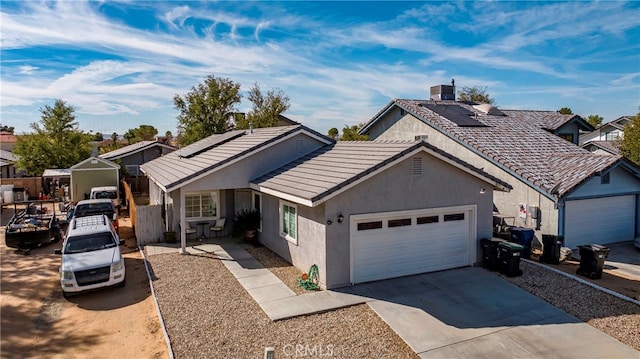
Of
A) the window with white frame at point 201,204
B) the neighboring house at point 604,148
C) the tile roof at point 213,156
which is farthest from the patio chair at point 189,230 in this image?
the neighboring house at point 604,148

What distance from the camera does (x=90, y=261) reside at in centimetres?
1112

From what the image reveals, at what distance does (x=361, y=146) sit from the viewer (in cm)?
1407

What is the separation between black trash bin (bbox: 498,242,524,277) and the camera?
11828mm

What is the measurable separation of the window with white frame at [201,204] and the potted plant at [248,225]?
1390 millimetres

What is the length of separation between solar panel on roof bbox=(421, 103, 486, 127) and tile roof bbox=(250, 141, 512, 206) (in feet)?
28.0

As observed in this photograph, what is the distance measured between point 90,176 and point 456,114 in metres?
24.1

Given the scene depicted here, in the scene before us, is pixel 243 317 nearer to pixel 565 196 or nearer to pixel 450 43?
pixel 565 196

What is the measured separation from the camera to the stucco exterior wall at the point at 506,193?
51.3 ft

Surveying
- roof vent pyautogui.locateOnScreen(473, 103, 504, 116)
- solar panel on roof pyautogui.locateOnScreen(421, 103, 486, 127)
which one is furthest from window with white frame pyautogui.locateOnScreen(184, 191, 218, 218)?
roof vent pyautogui.locateOnScreen(473, 103, 504, 116)

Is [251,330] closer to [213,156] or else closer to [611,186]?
[213,156]

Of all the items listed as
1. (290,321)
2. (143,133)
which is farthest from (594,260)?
(143,133)

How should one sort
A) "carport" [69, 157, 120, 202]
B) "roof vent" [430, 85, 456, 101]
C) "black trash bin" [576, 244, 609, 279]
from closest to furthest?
"black trash bin" [576, 244, 609, 279] < "carport" [69, 157, 120, 202] < "roof vent" [430, 85, 456, 101]

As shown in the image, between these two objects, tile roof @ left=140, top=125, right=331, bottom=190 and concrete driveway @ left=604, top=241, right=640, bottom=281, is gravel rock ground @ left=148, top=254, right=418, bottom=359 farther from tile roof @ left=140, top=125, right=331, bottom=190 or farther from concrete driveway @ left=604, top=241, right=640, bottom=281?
concrete driveway @ left=604, top=241, right=640, bottom=281

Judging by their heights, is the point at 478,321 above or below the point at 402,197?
below
